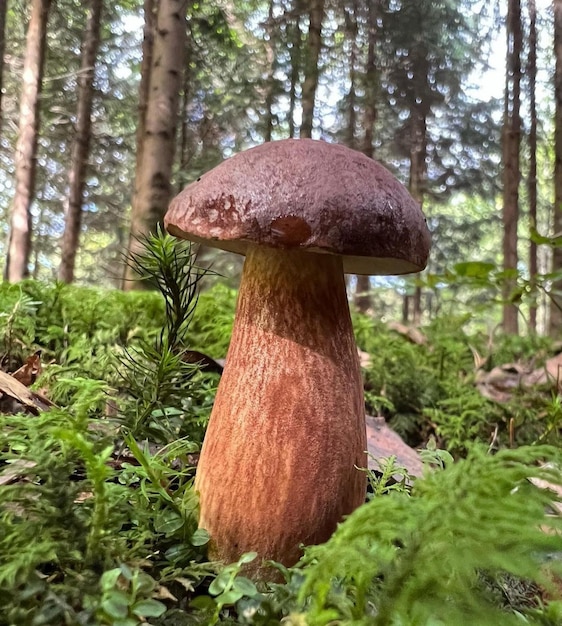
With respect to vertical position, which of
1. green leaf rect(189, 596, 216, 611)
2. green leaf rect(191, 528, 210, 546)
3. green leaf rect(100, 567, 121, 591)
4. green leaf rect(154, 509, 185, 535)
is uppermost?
green leaf rect(100, 567, 121, 591)

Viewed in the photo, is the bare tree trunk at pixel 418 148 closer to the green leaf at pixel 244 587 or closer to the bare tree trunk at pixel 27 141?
the bare tree trunk at pixel 27 141

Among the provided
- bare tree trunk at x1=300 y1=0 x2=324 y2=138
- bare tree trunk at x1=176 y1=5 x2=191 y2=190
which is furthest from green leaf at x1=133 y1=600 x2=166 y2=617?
bare tree trunk at x1=176 y1=5 x2=191 y2=190

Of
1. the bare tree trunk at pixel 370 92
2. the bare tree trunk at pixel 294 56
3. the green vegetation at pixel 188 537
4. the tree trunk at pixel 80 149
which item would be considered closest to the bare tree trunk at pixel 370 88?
the bare tree trunk at pixel 370 92

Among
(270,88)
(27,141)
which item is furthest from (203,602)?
(270,88)

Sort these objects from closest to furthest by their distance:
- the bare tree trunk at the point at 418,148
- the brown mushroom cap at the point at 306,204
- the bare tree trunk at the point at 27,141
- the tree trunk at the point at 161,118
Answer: the brown mushroom cap at the point at 306,204 < the tree trunk at the point at 161,118 < the bare tree trunk at the point at 27,141 < the bare tree trunk at the point at 418,148

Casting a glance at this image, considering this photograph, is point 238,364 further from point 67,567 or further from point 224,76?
point 224,76

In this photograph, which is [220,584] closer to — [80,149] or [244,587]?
[244,587]

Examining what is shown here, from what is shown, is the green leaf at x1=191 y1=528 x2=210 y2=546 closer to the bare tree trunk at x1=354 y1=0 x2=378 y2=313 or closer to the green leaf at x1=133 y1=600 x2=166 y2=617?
the green leaf at x1=133 y1=600 x2=166 y2=617
